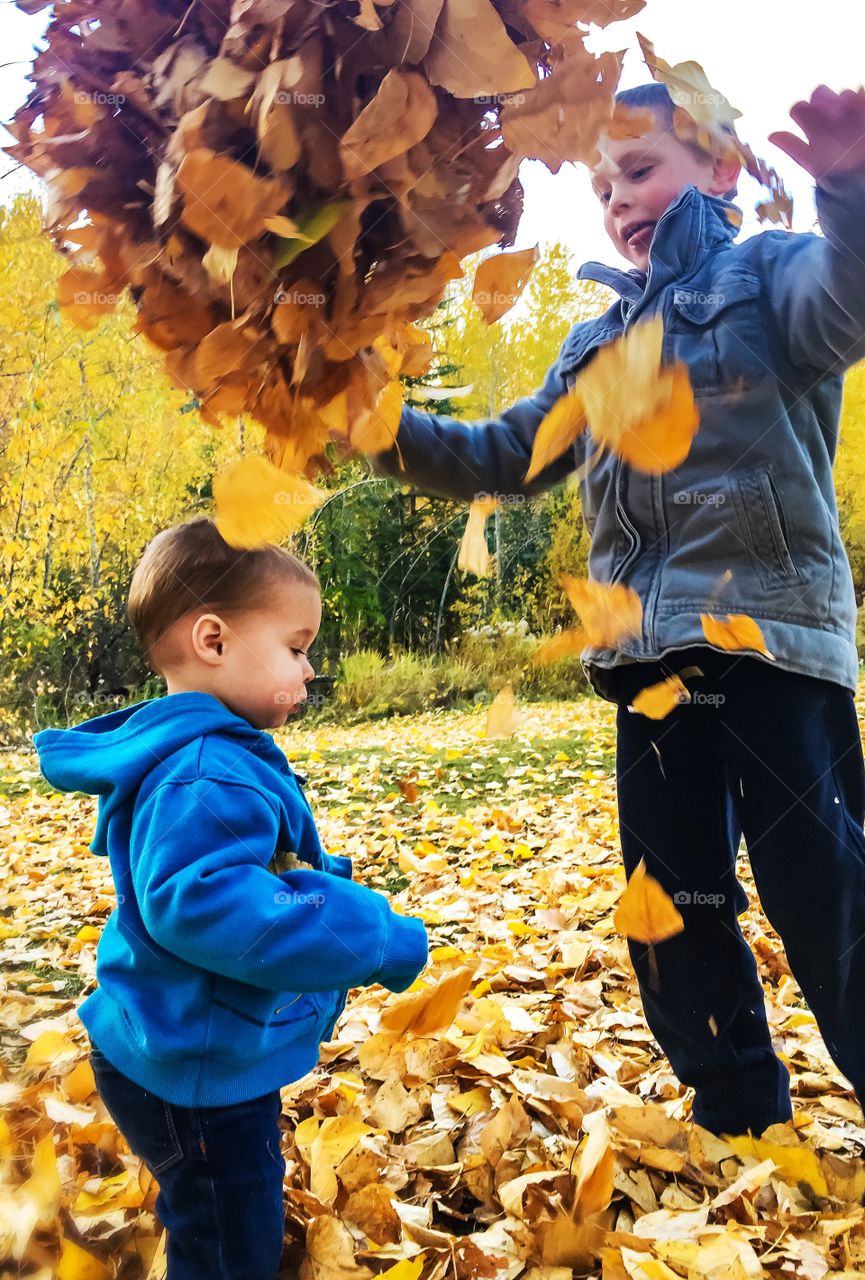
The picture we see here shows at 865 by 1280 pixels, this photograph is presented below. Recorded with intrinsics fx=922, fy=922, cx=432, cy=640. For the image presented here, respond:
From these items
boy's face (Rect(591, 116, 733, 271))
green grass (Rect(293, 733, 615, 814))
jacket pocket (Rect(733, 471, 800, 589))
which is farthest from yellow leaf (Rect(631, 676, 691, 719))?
green grass (Rect(293, 733, 615, 814))

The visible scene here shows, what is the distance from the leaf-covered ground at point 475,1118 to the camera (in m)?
0.91

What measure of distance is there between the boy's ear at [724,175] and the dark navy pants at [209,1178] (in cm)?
108

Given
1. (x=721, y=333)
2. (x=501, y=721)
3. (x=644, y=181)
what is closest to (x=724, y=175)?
(x=644, y=181)

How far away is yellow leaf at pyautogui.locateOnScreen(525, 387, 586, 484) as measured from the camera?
1.15 m

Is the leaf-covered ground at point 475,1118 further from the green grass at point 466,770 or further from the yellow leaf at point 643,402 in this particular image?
the yellow leaf at point 643,402

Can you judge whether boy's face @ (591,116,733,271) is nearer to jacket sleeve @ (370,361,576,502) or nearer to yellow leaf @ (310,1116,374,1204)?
jacket sleeve @ (370,361,576,502)

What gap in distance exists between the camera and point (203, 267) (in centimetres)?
80

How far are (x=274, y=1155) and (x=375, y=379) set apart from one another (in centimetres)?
71

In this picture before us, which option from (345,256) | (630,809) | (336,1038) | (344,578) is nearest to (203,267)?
(345,256)

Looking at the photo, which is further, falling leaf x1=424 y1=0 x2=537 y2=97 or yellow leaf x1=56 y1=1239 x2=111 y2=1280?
yellow leaf x1=56 y1=1239 x2=111 y2=1280

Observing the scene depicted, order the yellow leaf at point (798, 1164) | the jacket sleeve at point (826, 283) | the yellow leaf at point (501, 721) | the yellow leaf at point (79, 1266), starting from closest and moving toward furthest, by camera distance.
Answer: the jacket sleeve at point (826, 283) → the yellow leaf at point (79, 1266) → the yellow leaf at point (798, 1164) → the yellow leaf at point (501, 721)

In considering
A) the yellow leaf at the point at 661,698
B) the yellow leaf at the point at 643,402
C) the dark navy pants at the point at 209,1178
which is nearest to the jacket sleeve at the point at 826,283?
the yellow leaf at the point at 643,402

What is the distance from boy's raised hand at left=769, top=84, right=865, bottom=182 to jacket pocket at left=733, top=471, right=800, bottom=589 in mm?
308

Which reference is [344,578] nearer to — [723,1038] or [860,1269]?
[723,1038]
